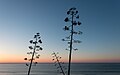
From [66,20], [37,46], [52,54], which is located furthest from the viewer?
[52,54]

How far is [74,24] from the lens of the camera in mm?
19172

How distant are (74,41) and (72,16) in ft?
5.78

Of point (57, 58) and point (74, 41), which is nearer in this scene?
point (74, 41)

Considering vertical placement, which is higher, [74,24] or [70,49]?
[74,24]

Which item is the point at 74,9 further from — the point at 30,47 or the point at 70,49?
the point at 30,47

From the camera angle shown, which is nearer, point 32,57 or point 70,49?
point 70,49

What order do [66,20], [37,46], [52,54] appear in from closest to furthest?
1. [66,20]
2. [37,46]
3. [52,54]

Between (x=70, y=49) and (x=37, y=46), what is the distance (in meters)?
7.98

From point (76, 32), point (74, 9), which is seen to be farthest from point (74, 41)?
point (74, 9)

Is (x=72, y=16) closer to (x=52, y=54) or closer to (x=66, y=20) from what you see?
(x=66, y=20)

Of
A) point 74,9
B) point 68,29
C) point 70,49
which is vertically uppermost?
point 74,9

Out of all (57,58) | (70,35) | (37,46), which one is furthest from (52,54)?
(70,35)

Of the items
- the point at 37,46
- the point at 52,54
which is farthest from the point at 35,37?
the point at 52,54

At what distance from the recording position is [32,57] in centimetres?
2700
